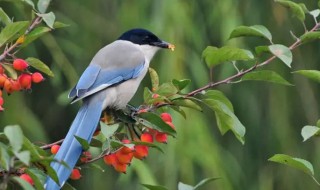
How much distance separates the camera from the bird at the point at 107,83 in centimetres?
253

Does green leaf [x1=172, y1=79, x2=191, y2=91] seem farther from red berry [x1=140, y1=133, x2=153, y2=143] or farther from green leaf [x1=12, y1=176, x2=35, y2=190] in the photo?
green leaf [x1=12, y1=176, x2=35, y2=190]

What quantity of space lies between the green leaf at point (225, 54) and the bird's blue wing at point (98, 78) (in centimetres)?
59

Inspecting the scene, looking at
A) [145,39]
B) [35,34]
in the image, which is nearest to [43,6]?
[35,34]

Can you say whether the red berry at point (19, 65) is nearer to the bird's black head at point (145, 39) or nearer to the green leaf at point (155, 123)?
the green leaf at point (155, 123)

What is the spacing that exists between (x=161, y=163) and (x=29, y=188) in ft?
10.4

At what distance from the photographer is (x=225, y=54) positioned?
7.71ft

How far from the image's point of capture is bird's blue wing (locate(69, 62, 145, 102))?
2.93 meters

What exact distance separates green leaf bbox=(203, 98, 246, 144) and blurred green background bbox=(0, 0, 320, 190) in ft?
7.45

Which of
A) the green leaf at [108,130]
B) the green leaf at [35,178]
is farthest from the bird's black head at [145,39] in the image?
the green leaf at [35,178]

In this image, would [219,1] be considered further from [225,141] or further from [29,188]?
[29,188]

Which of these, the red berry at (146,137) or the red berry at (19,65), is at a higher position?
the red berry at (19,65)

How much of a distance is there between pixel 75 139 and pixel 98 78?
2.35 feet

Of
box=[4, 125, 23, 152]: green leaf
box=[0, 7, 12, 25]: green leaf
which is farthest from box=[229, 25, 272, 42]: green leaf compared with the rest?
box=[4, 125, 23, 152]: green leaf

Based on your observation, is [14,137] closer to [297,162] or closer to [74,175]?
[74,175]
